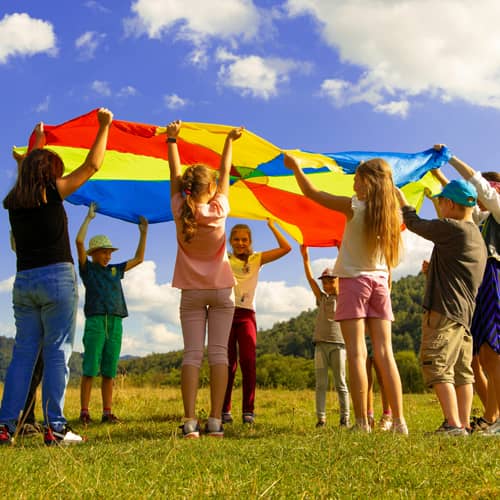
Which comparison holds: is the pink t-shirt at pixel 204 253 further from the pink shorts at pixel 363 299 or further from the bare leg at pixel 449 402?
the bare leg at pixel 449 402

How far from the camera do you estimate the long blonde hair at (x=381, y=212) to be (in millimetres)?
3898

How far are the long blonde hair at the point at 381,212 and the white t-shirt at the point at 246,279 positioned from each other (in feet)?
6.12

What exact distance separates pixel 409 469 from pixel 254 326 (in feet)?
10.2

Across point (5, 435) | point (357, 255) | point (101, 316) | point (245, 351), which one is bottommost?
point (5, 435)

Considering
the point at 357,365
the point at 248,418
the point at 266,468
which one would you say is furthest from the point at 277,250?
the point at 266,468

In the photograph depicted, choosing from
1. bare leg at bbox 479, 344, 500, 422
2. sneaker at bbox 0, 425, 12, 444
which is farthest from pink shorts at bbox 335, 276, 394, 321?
sneaker at bbox 0, 425, 12, 444

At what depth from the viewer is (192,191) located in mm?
4000

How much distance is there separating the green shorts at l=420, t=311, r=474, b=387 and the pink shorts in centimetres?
26

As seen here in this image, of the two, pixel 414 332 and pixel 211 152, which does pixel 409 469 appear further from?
pixel 414 332

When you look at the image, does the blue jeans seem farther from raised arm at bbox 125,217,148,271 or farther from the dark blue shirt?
raised arm at bbox 125,217,148,271

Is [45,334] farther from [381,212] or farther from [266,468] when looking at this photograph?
[381,212]

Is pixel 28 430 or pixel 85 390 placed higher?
pixel 85 390

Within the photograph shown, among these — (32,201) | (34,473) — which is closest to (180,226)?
(32,201)

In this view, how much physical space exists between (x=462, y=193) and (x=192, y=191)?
1785 mm
